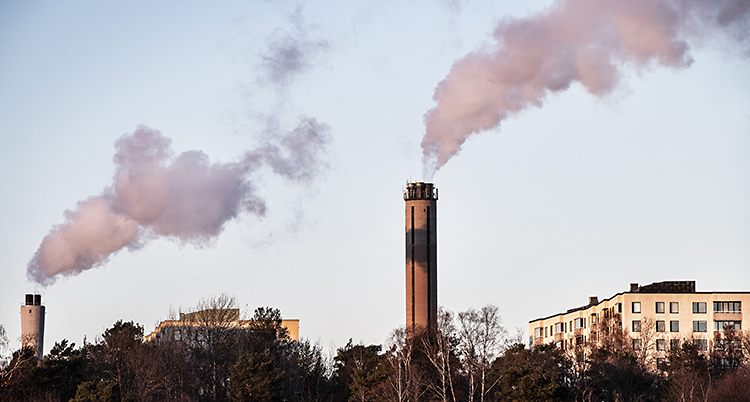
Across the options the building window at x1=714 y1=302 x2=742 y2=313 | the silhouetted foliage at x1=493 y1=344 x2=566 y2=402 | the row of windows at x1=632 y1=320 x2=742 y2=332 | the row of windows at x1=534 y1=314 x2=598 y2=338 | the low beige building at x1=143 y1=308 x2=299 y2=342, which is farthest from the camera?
the row of windows at x1=534 y1=314 x2=598 y2=338

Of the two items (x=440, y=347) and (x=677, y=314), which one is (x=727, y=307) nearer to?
(x=677, y=314)

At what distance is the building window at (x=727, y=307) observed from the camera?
4102 inches

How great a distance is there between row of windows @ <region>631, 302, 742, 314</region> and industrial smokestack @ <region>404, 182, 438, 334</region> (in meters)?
24.3

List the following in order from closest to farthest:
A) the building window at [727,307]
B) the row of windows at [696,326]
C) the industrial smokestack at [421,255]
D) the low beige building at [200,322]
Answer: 1. the low beige building at [200,322]
2. the row of windows at [696,326]
3. the building window at [727,307]
4. the industrial smokestack at [421,255]

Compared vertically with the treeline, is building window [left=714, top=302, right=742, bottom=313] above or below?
above

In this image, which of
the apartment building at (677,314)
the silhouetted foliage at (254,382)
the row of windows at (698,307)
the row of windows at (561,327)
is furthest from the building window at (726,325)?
the silhouetted foliage at (254,382)

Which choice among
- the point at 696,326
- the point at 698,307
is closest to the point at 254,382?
the point at 696,326

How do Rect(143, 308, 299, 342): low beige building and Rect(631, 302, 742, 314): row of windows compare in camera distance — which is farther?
Rect(631, 302, 742, 314): row of windows

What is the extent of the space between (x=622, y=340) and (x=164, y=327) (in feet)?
145

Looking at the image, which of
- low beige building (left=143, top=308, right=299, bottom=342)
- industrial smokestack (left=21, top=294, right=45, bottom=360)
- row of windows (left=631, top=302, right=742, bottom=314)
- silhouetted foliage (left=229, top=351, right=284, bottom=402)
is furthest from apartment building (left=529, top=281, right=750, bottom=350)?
industrial smokestack (left=21, top=294, right=45, bottom=360)

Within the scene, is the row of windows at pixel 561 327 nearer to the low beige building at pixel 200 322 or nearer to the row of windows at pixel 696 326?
the row of windows at pixel 696 326

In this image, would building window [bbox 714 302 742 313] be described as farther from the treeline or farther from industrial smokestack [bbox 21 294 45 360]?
industrial smokestack [bbox 21 294 45 360]

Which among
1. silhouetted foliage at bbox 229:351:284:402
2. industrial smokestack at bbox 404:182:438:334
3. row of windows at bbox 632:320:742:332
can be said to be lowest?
silhouetted foliage at bbox 229:351:284:402

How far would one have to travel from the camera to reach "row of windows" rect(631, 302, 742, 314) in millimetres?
104375
